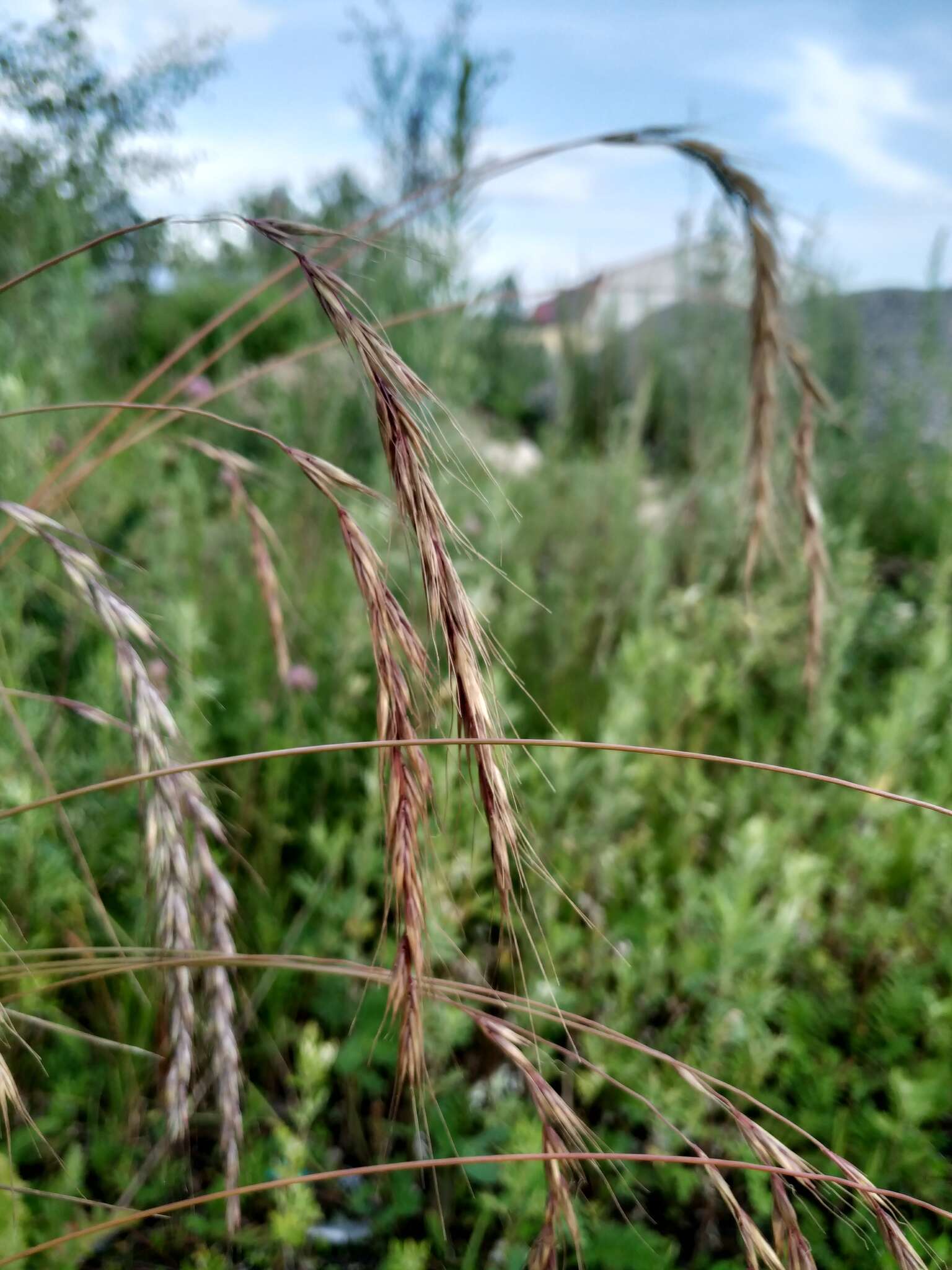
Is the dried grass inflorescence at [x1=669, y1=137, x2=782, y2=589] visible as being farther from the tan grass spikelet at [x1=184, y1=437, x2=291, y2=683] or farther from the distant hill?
the distant hill

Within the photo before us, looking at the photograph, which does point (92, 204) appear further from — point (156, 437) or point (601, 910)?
point (601, 910)

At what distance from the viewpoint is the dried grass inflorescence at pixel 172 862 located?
109 cm

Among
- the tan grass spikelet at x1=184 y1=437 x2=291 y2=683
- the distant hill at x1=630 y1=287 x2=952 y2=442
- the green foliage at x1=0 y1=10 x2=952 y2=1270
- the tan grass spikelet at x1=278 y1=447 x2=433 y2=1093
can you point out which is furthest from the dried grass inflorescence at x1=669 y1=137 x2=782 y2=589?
the distant hill at x1=630 y1=287 x2=952 y2=442

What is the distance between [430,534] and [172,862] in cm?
57

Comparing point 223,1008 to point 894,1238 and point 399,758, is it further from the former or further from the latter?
point 894,1238

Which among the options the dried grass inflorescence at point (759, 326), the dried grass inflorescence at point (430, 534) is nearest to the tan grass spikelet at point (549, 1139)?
the dried grass inflorescence at point (430, 534)

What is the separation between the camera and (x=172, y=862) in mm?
1141

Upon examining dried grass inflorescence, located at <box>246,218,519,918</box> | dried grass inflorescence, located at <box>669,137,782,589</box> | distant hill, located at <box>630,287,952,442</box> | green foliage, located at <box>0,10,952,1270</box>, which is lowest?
green foliage, located at <box>0,10,952,1270</box>

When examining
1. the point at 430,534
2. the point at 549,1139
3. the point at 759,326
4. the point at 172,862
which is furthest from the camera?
the point at 759,326

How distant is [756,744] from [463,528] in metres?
1.08

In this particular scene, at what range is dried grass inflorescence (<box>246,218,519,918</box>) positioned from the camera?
79cm

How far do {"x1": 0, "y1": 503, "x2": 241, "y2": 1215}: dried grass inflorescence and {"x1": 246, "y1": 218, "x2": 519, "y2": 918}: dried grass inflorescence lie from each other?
1.31ft

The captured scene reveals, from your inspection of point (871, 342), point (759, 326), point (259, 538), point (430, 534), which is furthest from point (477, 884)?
point (871, 342)

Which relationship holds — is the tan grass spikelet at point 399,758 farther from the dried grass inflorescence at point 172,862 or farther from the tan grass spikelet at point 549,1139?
the dried grass inflorescence at point 172,862
